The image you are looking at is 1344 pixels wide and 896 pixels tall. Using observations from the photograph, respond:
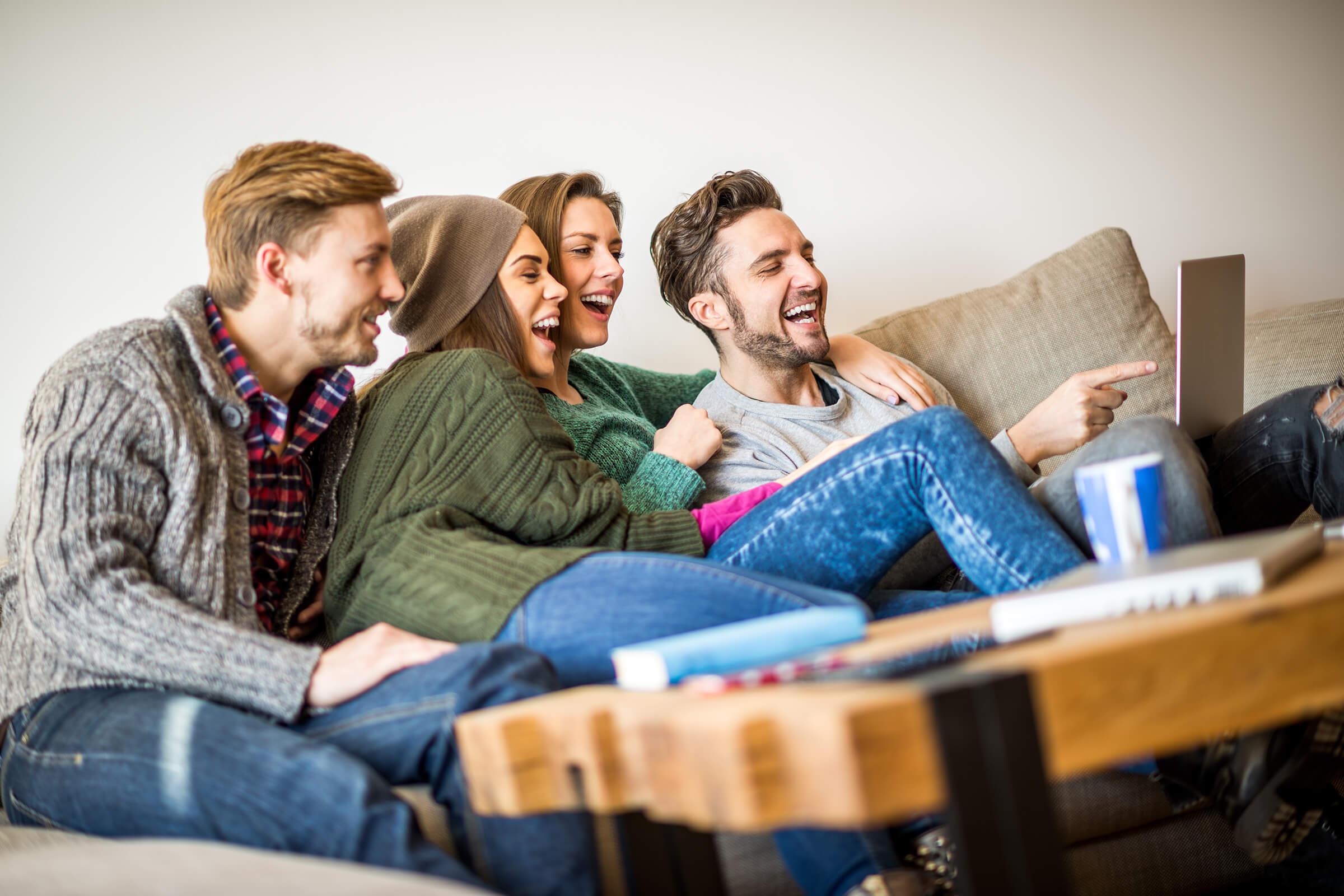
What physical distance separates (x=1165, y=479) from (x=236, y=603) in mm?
1144

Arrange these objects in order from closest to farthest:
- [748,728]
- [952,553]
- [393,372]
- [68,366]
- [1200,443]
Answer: [748,728], [68,366], [952,553], [393,372], [1200,443]

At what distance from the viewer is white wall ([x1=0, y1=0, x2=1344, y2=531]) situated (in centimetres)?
202

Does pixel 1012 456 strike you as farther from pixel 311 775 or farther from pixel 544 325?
pixel 311 775

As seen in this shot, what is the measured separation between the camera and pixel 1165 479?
1.45 meters

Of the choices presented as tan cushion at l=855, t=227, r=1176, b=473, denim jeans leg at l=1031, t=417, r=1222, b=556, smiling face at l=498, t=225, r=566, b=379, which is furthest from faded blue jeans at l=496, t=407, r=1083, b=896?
tan cushion at l=855, t=227, r=1176, b=473

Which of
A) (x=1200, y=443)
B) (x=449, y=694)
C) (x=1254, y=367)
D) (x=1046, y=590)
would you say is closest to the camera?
(x=1046, y=590)

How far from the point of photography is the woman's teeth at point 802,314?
2182 millimetres

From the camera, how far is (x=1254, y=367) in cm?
239

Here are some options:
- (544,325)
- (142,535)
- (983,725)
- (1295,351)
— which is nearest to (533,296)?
(544,325)

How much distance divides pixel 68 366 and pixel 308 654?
0.43 m

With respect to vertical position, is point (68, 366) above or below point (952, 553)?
above

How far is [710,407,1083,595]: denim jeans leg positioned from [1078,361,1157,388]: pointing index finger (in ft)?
1.52

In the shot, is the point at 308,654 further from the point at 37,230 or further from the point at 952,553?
the point at 37,230

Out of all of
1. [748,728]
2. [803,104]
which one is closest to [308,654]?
[748,728]
